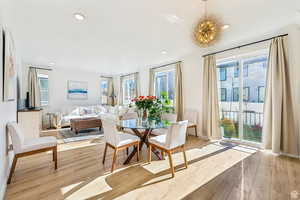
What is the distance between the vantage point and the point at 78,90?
6711 mm

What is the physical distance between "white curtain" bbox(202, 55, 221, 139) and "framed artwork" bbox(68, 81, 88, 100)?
221 inches

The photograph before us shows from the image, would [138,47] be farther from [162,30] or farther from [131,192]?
[131,192]

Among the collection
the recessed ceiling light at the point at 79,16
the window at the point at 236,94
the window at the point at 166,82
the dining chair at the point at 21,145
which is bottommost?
the dining chair at the point at 21,145

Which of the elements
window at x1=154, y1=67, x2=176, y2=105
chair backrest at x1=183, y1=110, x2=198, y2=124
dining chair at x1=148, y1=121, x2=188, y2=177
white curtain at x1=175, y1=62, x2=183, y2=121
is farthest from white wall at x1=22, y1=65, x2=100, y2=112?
dining chair at x1=148, y1=121, x2=188, y2=177

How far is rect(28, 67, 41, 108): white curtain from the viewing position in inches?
211

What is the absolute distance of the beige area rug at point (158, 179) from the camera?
1692mm

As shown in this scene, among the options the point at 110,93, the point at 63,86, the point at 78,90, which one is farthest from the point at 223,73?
the point at 63,86

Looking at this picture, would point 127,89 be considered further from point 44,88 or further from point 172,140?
point 172,140

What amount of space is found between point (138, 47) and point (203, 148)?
120 inches

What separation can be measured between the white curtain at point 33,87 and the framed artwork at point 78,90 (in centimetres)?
122

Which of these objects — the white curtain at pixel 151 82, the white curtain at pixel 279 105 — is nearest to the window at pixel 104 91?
the white curtain at pixel 151 82

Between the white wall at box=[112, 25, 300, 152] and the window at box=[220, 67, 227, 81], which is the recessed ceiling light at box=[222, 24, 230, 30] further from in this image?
the window at box=[220, 67, 227, 81]

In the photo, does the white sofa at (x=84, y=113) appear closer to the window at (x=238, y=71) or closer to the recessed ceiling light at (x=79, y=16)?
the recessed ceiling light at (x=79, y=16)

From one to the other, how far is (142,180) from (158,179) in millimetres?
231
